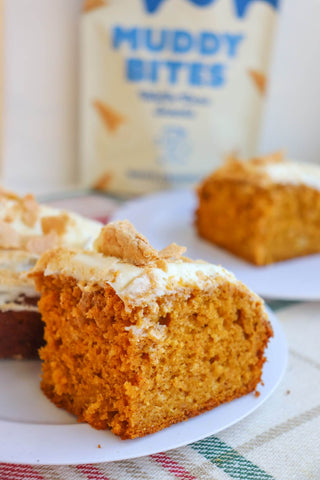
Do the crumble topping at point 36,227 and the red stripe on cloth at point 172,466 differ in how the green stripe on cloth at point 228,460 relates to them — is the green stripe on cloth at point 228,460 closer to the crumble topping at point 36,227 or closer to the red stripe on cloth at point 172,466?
the red stripe on cloth at point 172,466

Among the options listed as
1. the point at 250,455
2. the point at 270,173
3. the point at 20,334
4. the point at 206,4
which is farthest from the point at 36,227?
the point at 206,4

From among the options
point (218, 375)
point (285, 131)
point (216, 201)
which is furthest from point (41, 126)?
point (218, 375)

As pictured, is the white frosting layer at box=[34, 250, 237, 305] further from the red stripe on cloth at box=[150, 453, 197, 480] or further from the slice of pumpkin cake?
the red stripe on cloth at box=[150, 453, 197, 480]

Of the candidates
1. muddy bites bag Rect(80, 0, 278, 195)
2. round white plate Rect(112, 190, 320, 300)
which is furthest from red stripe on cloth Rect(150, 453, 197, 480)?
muddy bites bag Rect(80, 0, 278, 195)

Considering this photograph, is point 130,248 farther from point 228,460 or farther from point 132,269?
point 228,460

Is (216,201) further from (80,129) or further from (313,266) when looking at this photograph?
(80,129)
